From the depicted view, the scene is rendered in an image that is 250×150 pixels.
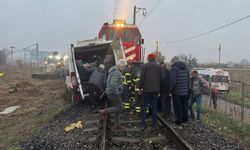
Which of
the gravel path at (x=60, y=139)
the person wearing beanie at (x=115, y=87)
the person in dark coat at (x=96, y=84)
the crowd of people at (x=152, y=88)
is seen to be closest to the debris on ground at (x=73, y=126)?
the gravel path at (x=60, y=139)

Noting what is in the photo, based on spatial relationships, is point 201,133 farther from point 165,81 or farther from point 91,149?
point 91,149

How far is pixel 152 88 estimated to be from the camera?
10352 millimetres

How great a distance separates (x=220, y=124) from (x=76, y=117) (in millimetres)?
4886

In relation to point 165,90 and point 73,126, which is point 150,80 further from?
point 73,126

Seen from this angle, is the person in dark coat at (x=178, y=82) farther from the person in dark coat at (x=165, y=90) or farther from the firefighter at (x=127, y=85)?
the firefighter at (x=127, y=85)

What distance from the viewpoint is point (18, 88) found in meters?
26.0

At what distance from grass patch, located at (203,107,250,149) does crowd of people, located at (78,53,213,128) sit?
3.21 feet

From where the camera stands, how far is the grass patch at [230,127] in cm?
1105

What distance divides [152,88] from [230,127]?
378 cm

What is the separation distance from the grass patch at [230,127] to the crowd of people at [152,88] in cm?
98

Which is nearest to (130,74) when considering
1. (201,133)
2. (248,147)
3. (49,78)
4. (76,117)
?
(76,117)

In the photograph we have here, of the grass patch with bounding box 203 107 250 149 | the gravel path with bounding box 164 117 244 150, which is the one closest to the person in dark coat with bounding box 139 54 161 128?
the gravel path with bounding box 164 117 244 150

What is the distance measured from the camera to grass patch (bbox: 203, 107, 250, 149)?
11055mm

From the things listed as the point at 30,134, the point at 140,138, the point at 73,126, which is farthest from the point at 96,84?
the point at 140,138
